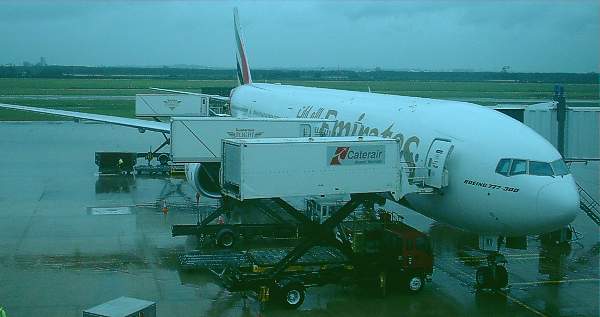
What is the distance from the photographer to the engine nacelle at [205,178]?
773 inches

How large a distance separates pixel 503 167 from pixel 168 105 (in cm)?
2660

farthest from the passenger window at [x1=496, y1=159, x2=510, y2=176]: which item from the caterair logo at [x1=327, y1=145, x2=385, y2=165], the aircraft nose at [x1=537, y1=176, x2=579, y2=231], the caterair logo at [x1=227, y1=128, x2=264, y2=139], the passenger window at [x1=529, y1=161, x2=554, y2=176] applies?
the caterair logo at [x1=227, y1=128, x2=264, y2=139]

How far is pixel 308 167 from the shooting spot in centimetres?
1309

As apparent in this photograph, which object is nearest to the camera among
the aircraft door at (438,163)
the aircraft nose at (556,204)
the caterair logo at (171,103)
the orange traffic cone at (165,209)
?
the aircraft nose at (556,204)

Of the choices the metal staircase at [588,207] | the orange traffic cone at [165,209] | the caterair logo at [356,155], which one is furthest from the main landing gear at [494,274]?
the orange traffic cone at [165,209]

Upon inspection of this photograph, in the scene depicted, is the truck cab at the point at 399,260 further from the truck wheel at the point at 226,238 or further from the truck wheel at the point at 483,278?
the truck wheel at the point at 226,238

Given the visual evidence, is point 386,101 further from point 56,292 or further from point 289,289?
point 56,292

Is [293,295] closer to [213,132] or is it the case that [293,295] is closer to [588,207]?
[213,132]

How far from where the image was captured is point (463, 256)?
688 inches

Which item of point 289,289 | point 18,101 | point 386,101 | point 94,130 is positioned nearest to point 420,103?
point 386,101

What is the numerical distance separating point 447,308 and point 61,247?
9.62 metres

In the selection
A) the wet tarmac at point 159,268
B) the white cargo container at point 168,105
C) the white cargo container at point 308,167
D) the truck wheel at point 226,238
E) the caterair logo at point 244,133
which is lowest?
the wet tarmac at point 159,268

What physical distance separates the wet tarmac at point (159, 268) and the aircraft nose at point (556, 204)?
182 centimetres

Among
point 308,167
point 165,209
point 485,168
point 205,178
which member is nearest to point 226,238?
point 205,178
